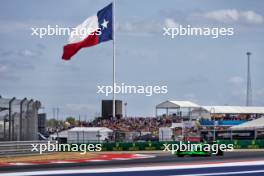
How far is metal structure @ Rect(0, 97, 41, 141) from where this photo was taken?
25.1 m

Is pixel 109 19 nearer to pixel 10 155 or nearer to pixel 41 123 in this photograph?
pixel 41 123

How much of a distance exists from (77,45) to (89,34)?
39.3 inches

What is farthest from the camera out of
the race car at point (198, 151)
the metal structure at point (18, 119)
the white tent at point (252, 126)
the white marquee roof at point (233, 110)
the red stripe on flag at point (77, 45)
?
the white marquee roof at point (233, 110)

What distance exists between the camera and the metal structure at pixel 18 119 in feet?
82.3

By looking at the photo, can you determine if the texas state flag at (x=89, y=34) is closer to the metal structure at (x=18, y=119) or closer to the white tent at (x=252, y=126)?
the metal structure at (x=18, y=119)

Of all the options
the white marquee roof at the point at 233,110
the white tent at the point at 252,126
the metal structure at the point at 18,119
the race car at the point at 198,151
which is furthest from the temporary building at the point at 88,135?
the white marquee roof at the point at 233,110

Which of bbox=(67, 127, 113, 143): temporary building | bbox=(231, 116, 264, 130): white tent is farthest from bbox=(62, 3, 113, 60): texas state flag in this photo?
bbox=(231, 116, 264, 130): white tent

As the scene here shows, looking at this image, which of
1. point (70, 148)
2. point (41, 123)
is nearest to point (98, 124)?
point (70, 148)

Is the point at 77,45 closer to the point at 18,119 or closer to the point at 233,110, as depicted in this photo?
the point at 18,119

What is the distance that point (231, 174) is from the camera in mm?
14781

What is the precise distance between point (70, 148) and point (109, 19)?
26.3 ft

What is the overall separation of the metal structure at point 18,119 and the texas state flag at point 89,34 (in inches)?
130

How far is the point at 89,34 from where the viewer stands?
3091 cm

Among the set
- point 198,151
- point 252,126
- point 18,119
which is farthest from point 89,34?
point 252,126
